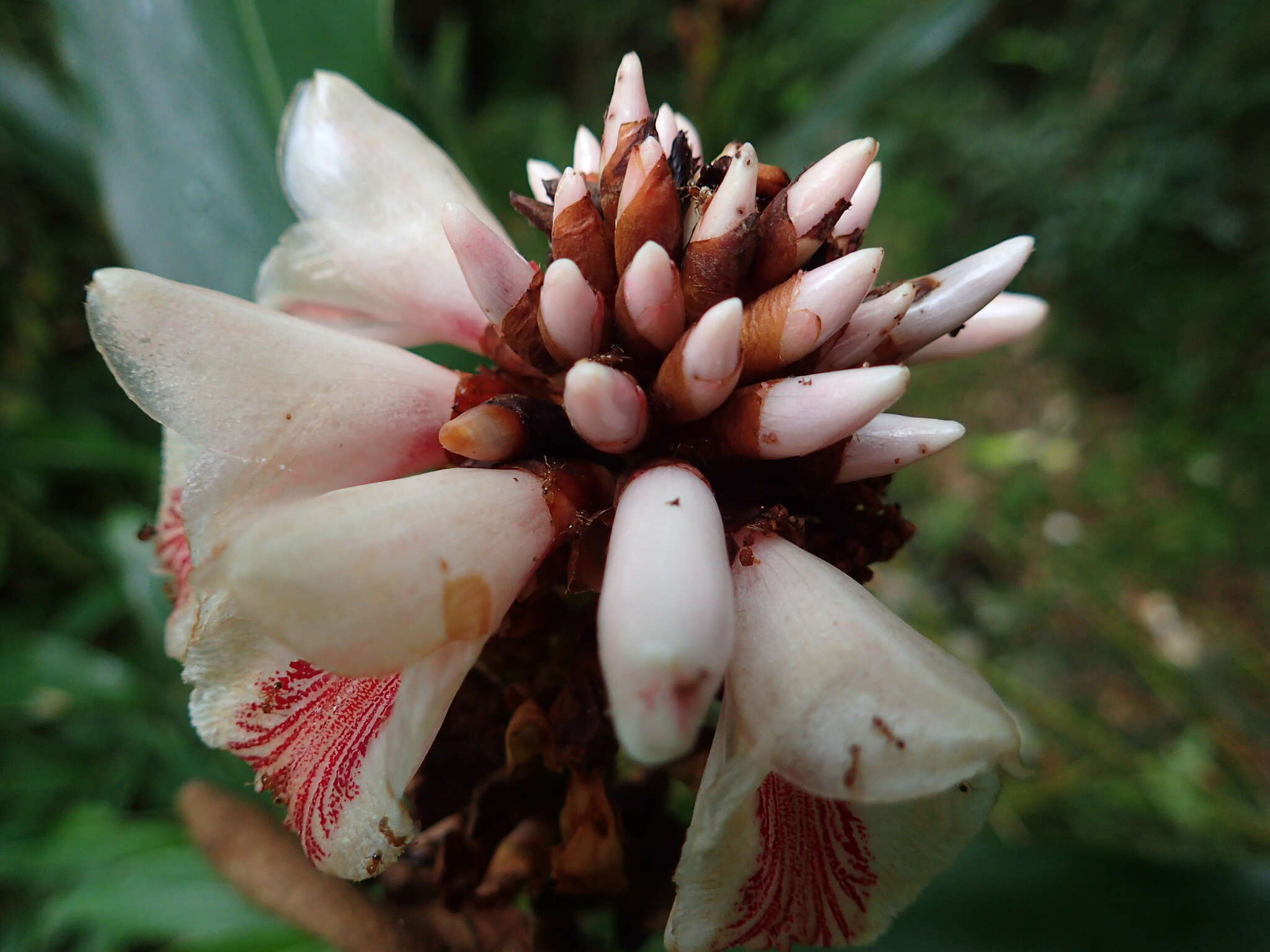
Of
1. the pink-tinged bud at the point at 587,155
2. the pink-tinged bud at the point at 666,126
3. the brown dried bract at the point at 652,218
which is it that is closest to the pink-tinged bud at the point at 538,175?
the pink-tinged bud at the point at 587,155

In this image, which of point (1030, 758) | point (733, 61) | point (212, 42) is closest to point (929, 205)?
point (733, 61)

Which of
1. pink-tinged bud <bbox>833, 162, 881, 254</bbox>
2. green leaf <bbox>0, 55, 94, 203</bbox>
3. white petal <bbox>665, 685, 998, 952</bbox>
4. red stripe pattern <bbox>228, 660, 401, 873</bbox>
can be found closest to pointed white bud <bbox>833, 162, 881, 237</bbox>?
pink-tinged bud <bbox>833, 162, 881, 254</bbox>

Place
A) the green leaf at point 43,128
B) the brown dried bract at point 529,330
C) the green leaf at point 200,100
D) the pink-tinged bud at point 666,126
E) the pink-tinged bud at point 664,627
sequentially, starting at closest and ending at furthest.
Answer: the pink-tinged bud at point 664,627, the brown dried bract at point 529,330, the pink-tinged bud at point 666,126, the green leaf at point 200,100, the green leaf at point 43,128

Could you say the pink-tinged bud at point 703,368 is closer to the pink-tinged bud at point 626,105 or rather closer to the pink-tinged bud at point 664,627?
the pink-tinged bud at point 664,627

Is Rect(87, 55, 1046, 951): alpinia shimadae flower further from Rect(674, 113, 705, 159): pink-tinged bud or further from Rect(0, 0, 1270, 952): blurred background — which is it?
Rect(0, 0, 1270, 952): blurred background

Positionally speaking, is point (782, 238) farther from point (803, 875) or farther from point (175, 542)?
point (175, 542)

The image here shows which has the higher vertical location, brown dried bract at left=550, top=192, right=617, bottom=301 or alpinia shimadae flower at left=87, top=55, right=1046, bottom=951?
brown dried bract at left=550, top=192, right=617, bottom=301
